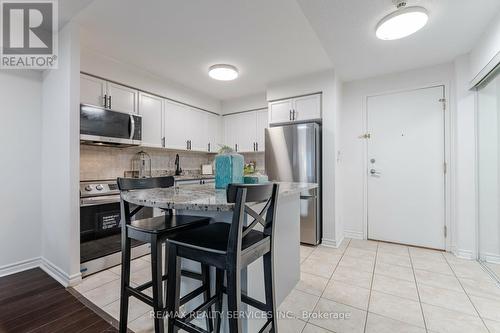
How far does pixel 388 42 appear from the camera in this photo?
240cm

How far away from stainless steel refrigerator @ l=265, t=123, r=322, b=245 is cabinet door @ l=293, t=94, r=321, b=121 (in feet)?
0.68

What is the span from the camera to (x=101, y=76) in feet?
8.85

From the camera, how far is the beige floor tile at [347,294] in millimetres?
1812

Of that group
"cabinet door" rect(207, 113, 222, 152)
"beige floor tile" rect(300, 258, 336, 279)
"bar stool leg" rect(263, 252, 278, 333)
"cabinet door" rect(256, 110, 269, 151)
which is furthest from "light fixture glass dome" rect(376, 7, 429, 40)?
"cabinet door" rect(207, 113, 222, 152)

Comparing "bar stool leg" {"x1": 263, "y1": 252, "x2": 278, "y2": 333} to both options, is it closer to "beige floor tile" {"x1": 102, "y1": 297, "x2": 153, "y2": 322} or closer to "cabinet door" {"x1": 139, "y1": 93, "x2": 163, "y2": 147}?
"beige floor tile" {"x1": 102, "y1": 297, "x2": 153, "y2": 322}

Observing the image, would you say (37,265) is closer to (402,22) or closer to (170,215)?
(170,215)

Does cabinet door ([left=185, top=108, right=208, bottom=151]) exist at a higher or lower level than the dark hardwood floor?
higher

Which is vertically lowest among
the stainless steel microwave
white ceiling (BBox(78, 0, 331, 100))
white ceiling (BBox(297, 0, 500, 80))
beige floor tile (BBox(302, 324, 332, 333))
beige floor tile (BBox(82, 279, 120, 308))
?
beige floor tile (BBox(302, 324, 332, 333))

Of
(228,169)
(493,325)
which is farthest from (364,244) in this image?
(228,169)

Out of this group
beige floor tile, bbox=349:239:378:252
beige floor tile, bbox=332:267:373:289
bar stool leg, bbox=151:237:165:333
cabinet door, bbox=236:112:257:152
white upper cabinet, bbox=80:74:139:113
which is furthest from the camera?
cabinet door, bbox=236:112:257:152

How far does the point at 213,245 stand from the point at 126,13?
7.10 ft

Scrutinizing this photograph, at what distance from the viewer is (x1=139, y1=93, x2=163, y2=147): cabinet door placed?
319 centimetres

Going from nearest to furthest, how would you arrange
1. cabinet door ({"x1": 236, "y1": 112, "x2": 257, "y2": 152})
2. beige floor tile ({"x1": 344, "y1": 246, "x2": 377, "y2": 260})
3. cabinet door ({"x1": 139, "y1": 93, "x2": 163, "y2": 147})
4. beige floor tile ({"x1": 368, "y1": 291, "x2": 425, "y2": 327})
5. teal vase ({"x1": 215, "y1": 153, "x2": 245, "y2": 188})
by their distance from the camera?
teal vase ({"x1": 215, "y1": 153, "x2": 245, "y2": 188})
beige floor tile ({"x1": 368, "y1": 291, "x2": 425, "y2": 327})
beige floor tile ({"x1": 344, "y1": 246, "x2": 377, "y2": 260})
cabinet door ({"x1": 139, "y1": 93, "x2": 163, "y2": 147})
cabinet door ({"x1": 236, "y1": 112, "x2": 257, "y2": 152})

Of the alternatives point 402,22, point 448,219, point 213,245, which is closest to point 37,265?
point 213,245
